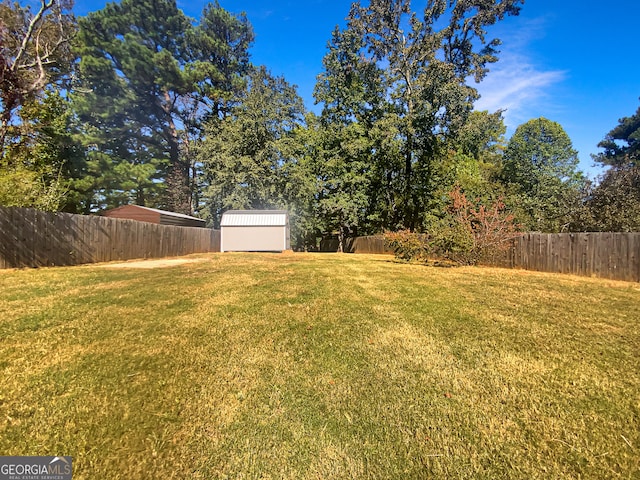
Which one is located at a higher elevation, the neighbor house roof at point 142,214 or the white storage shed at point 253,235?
the neighbor house roof at point 142,214

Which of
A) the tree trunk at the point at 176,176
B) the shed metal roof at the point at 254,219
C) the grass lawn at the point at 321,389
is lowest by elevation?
the grass lawn at the point at 321,389

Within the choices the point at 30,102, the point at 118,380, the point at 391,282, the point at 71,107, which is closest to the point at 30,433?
the point at 118,380

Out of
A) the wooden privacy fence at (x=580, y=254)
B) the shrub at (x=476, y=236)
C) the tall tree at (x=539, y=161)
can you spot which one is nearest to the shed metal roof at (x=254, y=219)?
the shrub at (x=476, y=236)

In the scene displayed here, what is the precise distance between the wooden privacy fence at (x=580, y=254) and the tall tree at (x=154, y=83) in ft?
85.6

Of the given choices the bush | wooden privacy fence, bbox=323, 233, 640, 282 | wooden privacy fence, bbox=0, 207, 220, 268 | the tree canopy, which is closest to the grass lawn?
wooden privacy fence, bbox=323, 233, 640, 282

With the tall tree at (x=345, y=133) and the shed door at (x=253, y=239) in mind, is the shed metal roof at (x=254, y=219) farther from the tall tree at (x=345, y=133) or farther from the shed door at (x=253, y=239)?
the tall tree at (x=345, y=133)

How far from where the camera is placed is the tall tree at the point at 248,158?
25266mm

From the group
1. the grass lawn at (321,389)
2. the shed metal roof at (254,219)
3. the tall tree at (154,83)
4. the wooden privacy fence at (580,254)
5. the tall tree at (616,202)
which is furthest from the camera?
the tall tree at (154,83)

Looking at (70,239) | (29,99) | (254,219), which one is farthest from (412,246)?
(29,99)

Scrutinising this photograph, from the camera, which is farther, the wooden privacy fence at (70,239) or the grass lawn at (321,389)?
the wooden privacy fence at (70,239)

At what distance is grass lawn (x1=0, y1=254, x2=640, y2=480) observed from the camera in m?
1.90

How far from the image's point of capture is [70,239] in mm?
9898

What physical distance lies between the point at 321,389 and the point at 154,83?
30825 mm

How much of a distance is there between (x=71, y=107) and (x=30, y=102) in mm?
9039
